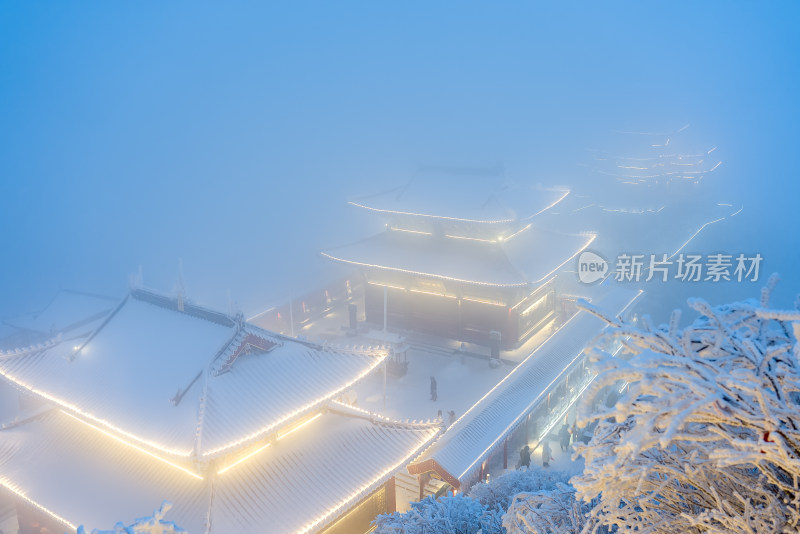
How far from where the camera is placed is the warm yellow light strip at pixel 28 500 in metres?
9.36

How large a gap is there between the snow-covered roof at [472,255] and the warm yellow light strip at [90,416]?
12.8 metres

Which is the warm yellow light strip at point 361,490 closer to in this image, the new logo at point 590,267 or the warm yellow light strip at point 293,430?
the warm yellow light strip at point 293,430

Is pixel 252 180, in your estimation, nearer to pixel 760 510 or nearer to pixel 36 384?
pixel 36 384

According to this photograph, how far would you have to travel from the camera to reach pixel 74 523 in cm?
929

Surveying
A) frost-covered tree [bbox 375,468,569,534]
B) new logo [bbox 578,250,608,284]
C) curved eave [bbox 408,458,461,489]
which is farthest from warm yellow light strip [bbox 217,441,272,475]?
new logo [bbox 578,250,608,284]

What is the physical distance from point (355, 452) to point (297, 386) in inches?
69.1

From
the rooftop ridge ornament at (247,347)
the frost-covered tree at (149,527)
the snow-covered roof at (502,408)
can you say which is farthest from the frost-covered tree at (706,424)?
the snow-covered roof at (502,408)

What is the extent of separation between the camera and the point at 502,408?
15719 mm

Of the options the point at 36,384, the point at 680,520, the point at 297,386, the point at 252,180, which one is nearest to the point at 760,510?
the point at 680,520

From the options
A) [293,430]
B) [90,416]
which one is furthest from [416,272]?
[90,416]

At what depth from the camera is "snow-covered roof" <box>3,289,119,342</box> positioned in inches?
1008

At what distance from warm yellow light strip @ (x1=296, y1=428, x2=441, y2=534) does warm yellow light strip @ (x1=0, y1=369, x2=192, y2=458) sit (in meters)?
2.33

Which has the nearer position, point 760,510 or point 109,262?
point 760,510

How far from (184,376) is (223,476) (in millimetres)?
1911
